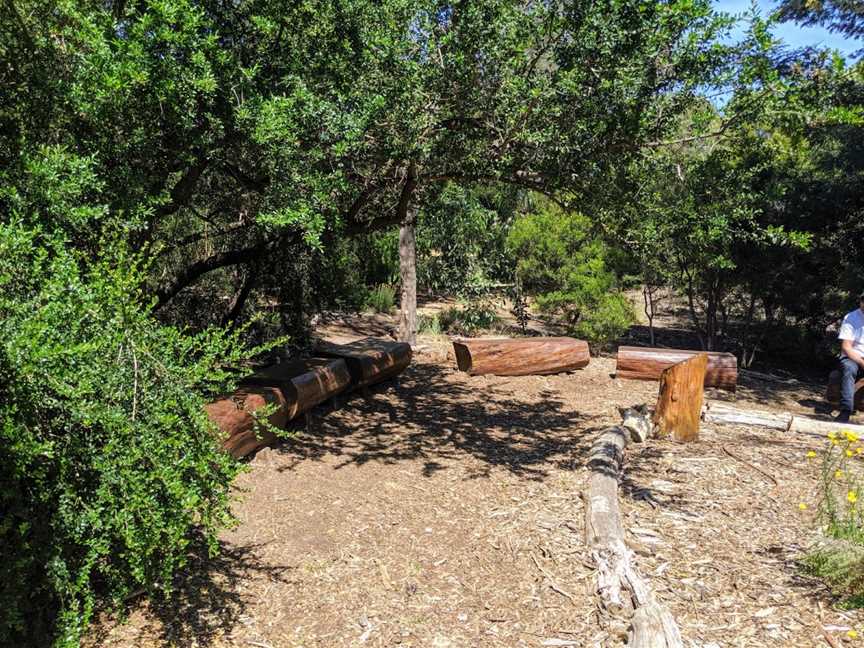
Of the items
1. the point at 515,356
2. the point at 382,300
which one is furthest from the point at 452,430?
the point at 382,300

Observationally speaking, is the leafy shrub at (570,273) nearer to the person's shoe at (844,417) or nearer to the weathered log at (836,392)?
→ the weathered log at (836,392)

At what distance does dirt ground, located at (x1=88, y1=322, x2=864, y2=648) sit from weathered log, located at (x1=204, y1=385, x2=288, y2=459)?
0.24 meters

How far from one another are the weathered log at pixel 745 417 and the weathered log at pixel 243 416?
4.55 m

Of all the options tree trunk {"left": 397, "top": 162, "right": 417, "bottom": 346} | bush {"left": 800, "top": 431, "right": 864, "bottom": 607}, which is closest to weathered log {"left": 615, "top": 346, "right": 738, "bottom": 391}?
tree trunk {"left": 397, "top": 162, "right": 417, "bottom": 346}

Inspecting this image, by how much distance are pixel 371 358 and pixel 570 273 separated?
5.23 m

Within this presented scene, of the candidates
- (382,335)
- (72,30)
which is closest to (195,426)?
(72,30)

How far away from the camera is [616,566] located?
4020 mm

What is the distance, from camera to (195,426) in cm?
325

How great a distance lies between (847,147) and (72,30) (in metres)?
10.4

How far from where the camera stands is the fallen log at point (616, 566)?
3326 mm

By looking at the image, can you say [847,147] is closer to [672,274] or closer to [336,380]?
[672,274]

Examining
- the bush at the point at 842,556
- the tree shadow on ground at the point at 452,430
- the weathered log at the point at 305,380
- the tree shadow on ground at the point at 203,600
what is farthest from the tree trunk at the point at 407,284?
the bush at the point at 842,556

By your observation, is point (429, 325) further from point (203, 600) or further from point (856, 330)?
point (203, 600)

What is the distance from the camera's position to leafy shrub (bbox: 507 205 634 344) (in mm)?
11758
